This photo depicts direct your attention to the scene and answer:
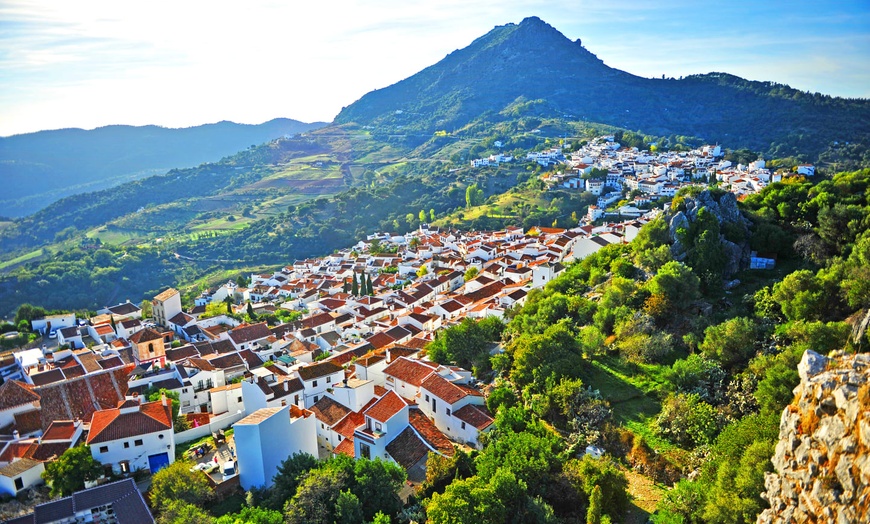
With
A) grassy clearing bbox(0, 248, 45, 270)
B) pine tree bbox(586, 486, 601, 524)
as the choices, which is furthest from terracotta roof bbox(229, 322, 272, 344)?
grassy clearing bbox(0, 248, 45, 270)

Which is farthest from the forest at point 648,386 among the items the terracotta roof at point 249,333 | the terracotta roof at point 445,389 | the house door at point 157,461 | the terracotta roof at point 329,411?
the terracotta roof at point 249,333

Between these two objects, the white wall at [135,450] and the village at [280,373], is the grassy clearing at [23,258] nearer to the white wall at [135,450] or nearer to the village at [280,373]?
the village at [280,373]

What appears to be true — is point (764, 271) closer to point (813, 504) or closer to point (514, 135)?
point (813, 504)

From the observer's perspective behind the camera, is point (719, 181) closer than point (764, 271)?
No

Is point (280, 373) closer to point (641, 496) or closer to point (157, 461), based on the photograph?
point (157, 461)

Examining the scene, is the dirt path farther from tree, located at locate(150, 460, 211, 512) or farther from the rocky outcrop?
tree, located at locate(150, 460, 211, 512)

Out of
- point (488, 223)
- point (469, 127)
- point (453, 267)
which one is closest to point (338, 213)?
point (488, 223)

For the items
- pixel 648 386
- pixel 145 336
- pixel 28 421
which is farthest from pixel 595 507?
pixel 145 336
